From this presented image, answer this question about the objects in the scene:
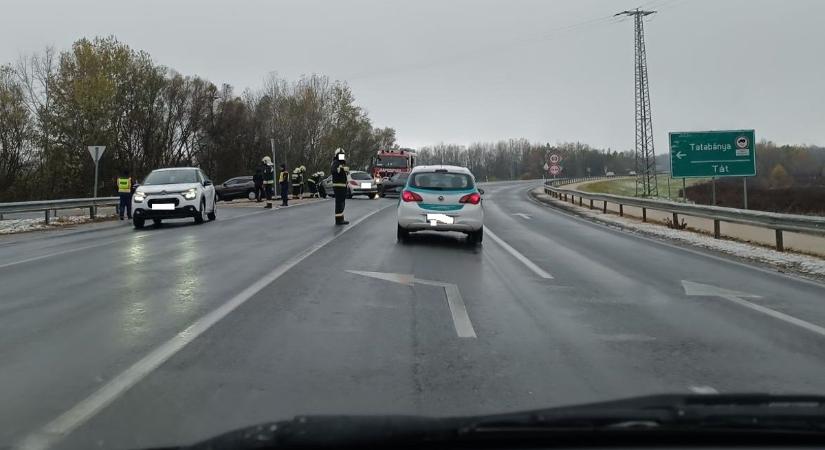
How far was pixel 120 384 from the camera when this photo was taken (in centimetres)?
448

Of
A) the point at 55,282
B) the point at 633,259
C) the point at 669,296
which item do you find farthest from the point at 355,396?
the point at 633,259

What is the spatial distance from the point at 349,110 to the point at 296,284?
2581 inches

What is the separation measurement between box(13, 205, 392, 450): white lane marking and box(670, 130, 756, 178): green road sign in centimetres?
2003

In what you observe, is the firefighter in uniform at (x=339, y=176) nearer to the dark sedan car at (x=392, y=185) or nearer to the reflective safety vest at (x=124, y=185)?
the reflective safety vest at (x=124, y=185)

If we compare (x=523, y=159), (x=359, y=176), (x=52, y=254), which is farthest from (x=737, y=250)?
(x=523, y=159)

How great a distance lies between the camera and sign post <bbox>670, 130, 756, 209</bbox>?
22.9 metres

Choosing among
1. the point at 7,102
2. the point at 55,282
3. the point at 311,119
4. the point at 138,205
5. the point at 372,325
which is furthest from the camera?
the point at 311,119

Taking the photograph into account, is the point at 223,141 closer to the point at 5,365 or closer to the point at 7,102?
the point at 7,102

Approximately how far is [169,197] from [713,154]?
18.1m

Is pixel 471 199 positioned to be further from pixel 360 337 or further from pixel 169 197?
pixel 169 197

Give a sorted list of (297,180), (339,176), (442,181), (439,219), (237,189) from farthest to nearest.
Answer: (237,189), (297,180), (339,176), (442,181), (439,219)

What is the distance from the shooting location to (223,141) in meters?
69.2

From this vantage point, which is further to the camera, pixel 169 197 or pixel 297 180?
pixel 297 180

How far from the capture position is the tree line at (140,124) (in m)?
48.8
